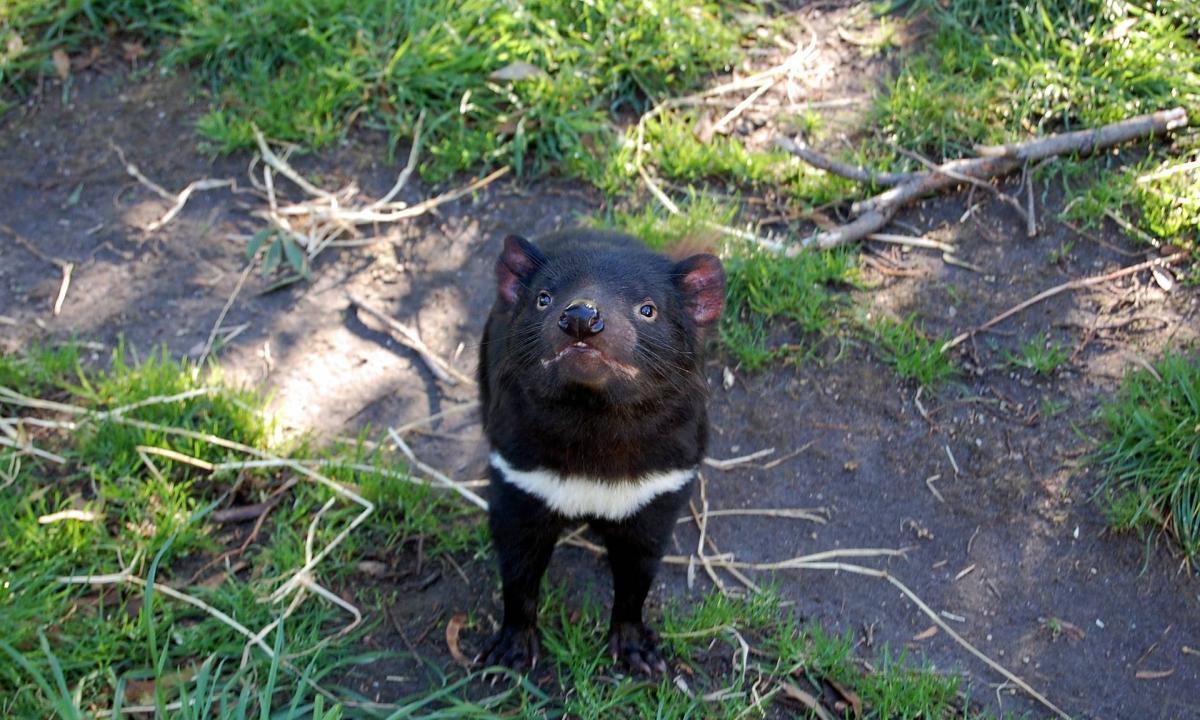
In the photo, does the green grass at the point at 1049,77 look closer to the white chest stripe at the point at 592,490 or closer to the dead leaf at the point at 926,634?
the dead leaf at the point at 926,634

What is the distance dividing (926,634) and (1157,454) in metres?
0.88

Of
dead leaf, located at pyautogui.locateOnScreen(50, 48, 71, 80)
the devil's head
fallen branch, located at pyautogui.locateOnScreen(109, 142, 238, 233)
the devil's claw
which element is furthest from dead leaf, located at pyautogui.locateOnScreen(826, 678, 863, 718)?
dead leaf, located at pyautogui.locateOnScreen(50, 48, 71, 80)

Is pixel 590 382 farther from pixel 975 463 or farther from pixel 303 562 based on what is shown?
pixel 975 463

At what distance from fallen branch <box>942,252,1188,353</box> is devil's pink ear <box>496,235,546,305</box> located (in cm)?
169

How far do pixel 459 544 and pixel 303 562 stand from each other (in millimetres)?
431

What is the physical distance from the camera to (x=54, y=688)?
2764mm

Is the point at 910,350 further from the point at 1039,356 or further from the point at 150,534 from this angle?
the point at 150,534

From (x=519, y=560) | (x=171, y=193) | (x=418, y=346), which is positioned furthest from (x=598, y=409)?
(x=171, y=193)

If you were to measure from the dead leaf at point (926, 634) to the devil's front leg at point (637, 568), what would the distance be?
0.70 metres

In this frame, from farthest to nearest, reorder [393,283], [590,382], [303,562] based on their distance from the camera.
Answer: [393,283], [303,562], [590,382]

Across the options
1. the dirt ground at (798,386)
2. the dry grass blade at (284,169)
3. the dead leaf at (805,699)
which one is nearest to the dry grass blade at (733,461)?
the dirt ground at (798,386)

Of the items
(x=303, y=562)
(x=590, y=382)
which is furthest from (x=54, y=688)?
(x=590, y=382)

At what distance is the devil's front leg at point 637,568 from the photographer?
273 centimetres

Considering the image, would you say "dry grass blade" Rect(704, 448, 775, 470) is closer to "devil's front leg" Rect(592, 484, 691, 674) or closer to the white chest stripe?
"devil's front leg" Rect(592, 484, 691, 674)
